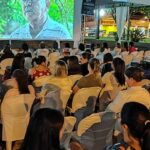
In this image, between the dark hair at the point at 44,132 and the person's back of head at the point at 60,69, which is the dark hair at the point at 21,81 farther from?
the dark hair at the point at 44,132

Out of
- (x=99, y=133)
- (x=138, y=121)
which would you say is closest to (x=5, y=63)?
(x=99, y=133)

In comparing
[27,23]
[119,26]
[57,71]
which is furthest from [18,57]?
[119,26]

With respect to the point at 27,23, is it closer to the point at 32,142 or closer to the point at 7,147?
the point at 7,147

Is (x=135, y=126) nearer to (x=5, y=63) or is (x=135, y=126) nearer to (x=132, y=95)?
(x=132, y=95)

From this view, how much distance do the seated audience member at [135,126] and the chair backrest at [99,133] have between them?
104cm

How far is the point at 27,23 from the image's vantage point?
14.1 meters

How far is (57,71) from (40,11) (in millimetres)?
9125

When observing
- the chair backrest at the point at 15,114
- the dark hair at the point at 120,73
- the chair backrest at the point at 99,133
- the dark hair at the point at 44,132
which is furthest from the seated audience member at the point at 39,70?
the dark hair at the point at 44,132

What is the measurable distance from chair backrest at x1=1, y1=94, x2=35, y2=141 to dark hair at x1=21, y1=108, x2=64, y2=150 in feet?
5.84

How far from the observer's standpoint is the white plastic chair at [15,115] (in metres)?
4.01

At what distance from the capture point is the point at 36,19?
1429 centimetres

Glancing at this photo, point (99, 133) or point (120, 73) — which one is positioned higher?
point (120, 73)

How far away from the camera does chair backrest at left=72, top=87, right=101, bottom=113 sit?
4961 mm

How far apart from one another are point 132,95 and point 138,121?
171 centimetres
